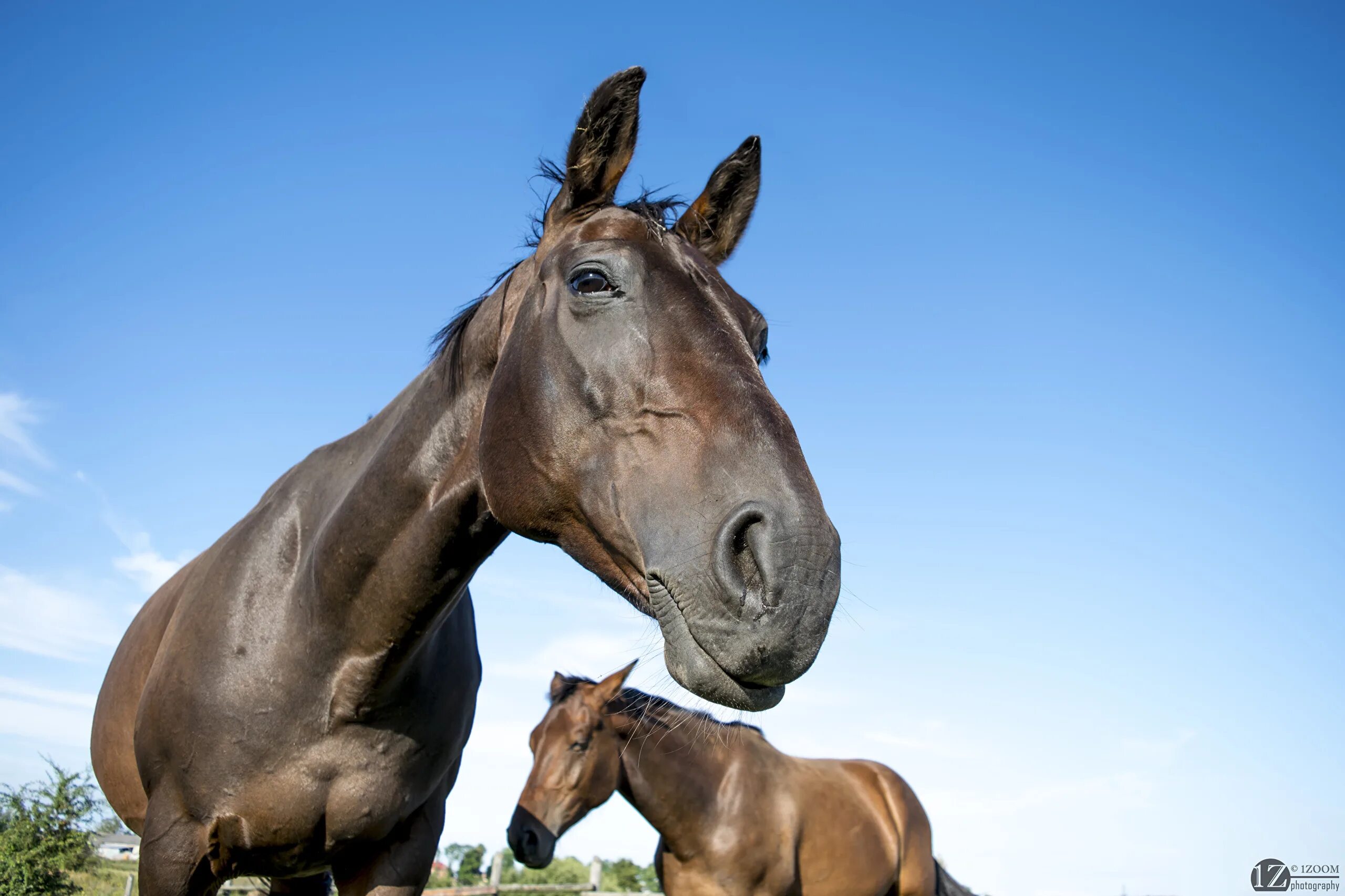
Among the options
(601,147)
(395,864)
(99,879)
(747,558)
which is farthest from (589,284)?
(99,879)

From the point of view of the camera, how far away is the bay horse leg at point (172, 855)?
3.00 metres

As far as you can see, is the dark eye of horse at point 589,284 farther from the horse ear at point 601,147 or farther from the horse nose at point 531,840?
the horse nose at point 531,840

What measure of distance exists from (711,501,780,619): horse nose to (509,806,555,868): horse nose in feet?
22.7

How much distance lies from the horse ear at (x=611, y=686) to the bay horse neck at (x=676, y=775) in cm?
20

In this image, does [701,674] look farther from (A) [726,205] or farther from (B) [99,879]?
(B) [99,879]

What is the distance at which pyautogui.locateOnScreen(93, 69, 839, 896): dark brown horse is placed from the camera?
1.80m

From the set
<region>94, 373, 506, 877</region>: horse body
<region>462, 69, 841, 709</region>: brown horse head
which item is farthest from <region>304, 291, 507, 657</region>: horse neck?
<region>462, 69, 841, 709</region>: brown horse head

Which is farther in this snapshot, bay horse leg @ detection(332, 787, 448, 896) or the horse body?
bay horse leg @ detection(332, 787, 448, 896)

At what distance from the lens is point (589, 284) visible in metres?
2.39

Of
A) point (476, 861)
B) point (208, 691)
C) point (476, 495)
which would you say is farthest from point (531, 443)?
point (476, 861)

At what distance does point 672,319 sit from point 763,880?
7.18m

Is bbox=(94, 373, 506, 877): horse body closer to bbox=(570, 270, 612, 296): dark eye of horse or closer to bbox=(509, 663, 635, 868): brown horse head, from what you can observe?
bbox=(570, 270, 612, 296): dark eye of horse

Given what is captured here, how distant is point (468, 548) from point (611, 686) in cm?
633

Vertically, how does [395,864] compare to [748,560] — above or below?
below
